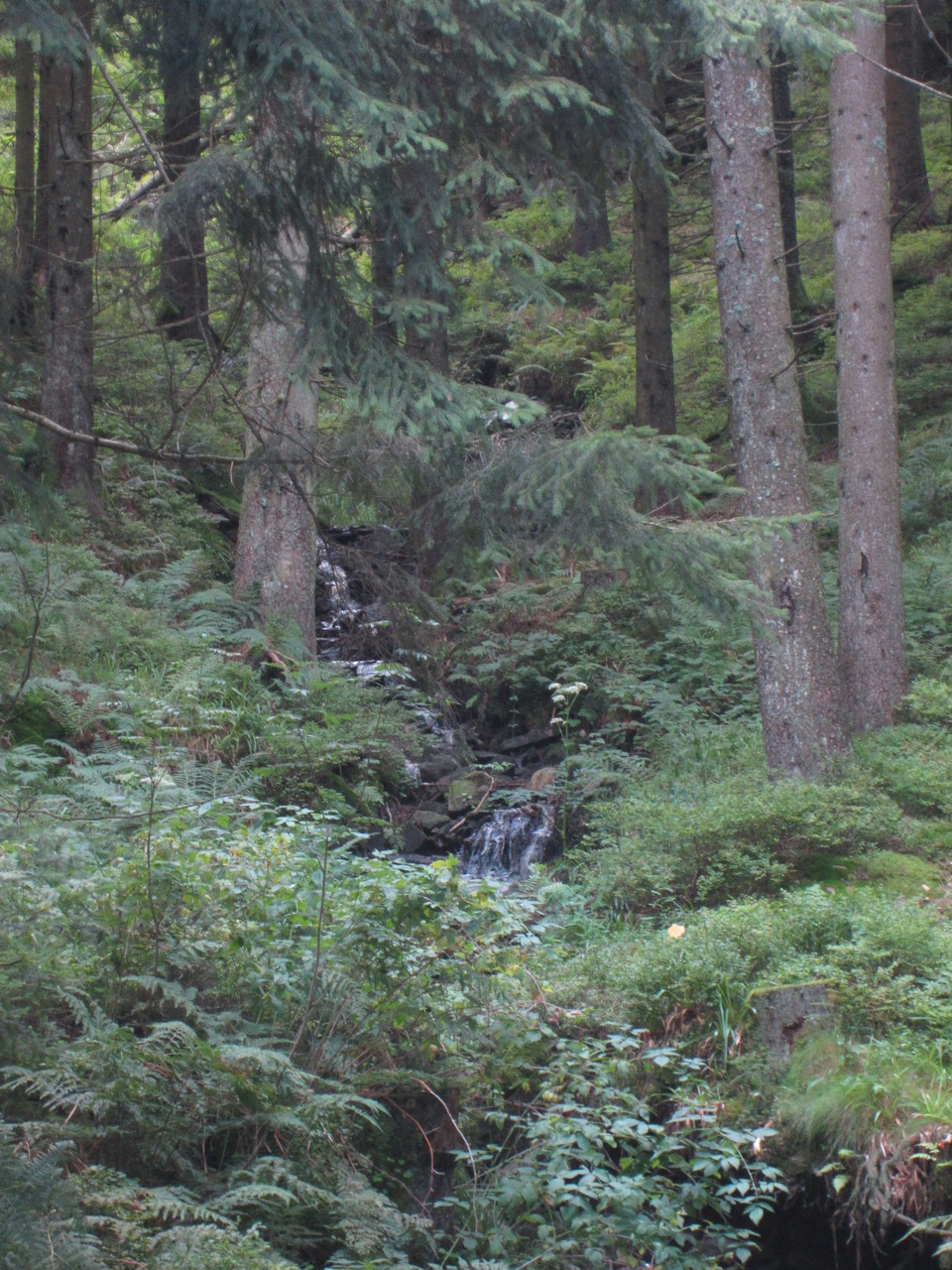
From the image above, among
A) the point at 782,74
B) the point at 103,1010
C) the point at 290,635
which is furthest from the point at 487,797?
the point at 782,74

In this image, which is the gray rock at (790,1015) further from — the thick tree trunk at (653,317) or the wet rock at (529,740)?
the thick tree trunk at (653,317)

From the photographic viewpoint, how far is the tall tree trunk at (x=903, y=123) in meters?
16.0

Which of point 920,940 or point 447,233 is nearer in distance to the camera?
point 920,940

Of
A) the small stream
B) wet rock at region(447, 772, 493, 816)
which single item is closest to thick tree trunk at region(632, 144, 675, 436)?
the small stream

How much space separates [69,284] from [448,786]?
226 inches

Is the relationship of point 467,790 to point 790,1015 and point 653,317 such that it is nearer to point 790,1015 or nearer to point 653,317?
point 790,1015

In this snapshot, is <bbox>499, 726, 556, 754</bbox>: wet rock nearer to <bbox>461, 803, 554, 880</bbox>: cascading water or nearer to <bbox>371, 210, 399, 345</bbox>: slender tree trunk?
<bbox>461, 803, 554, 880</bbox>: cascading water

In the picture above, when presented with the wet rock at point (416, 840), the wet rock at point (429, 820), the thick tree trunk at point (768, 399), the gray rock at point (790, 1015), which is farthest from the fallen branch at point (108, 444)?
the wet rock at point (429, 820)

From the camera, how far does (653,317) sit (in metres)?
12.8

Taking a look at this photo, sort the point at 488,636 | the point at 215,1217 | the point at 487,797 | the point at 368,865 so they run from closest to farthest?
the point at 215,1217
the point at 368,865
the point at 487,797
the point at 488,636

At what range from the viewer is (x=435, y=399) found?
17.3 feet

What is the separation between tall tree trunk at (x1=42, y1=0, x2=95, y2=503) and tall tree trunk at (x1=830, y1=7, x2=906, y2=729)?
21.6ft

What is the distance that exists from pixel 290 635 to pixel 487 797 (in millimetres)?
2338

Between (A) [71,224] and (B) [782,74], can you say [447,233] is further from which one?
(B) [782,74]
